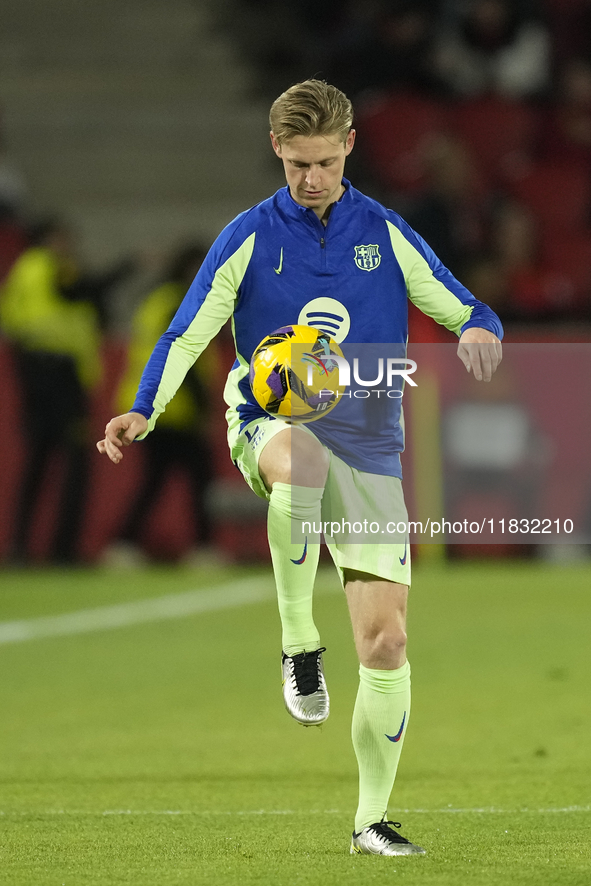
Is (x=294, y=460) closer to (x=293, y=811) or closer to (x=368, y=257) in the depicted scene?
(x=368, y=257)

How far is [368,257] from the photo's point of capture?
4.44 m

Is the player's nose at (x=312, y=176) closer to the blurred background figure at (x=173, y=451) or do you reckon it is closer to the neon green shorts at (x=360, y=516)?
the neon green shorts at (x=360, y=516)

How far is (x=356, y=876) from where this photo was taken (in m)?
4.04

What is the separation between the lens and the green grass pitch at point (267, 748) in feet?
14.1

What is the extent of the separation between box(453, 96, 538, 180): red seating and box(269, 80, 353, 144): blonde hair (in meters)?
11.0

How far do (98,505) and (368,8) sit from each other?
6885 millimetres

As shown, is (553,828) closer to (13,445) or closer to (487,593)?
(487,593)

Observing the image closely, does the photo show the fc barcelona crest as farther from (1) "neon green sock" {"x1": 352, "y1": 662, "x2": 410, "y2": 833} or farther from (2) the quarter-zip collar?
(1) "neon green sock" {"x1": 352, "y1": 662, "x2": 410, "y2": 833}

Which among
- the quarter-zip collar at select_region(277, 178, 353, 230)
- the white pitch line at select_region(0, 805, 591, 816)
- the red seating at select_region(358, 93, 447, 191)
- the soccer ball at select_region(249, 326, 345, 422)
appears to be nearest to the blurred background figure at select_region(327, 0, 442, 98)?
the red seating at select_region(358, 93, 447, 191)

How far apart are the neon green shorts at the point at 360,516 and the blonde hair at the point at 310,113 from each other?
0.83 m

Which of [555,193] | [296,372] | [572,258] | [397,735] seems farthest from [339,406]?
[555,193]

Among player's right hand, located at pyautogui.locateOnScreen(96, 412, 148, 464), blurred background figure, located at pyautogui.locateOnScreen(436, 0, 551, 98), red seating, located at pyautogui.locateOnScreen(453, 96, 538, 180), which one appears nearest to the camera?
player's right hand, located at pyautogui.locateOnScreen(96, 412, 148, 464)

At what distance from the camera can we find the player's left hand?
4.14 metres

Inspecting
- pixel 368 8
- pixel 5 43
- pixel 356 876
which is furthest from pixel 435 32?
pixel 356 876
